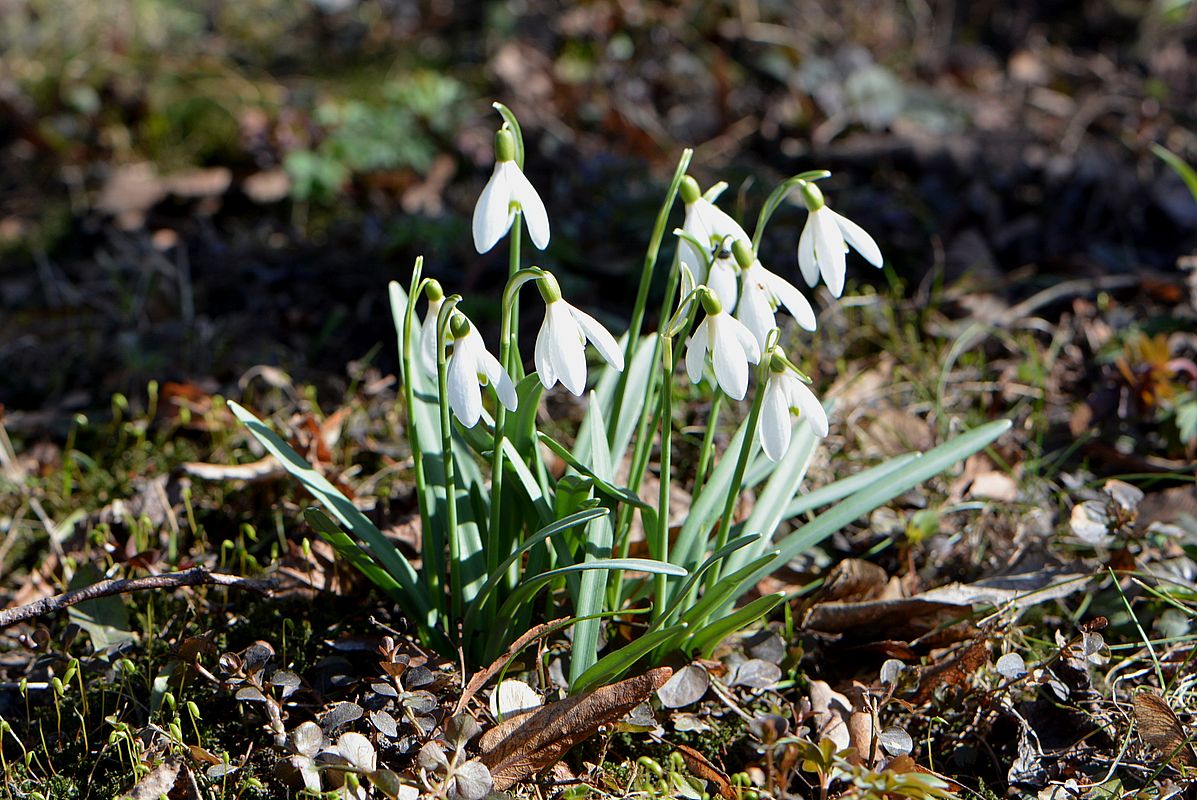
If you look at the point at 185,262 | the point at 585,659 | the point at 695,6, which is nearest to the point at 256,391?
the point at 185,262

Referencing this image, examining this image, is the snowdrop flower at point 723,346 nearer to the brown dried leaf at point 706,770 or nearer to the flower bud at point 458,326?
the flower bud at point 458,326

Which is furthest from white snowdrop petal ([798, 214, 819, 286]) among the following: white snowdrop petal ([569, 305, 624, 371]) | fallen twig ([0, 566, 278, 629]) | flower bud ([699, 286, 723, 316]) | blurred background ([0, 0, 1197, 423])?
blurred background ([0, 0, 1197, 423])

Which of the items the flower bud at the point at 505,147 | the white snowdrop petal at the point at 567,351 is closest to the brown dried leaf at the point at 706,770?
the white snowdrop petal at the point at 567,351

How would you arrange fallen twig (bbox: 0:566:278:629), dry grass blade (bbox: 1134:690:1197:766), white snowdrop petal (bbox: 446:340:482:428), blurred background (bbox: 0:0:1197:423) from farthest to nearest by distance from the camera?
blurred background (bbox: 0:0:1197:423) → fallen twig (bbox: 0:566:278:629) → dry grass blade (bbox: 1134:690:1197:766) → white snowdrop petal (bbox: 446:340:482:428)

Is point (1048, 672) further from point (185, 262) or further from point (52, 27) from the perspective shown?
point (52, 27)

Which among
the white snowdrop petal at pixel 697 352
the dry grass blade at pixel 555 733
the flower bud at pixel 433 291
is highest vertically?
the flower bud at pixel 433 291

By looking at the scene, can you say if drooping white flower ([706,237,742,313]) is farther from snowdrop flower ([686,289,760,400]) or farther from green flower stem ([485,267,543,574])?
green flower stem ([485,267,543,574])

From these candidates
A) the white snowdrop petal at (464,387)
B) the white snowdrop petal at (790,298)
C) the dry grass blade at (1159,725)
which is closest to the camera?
the white snowdrop petal at (464,387)
